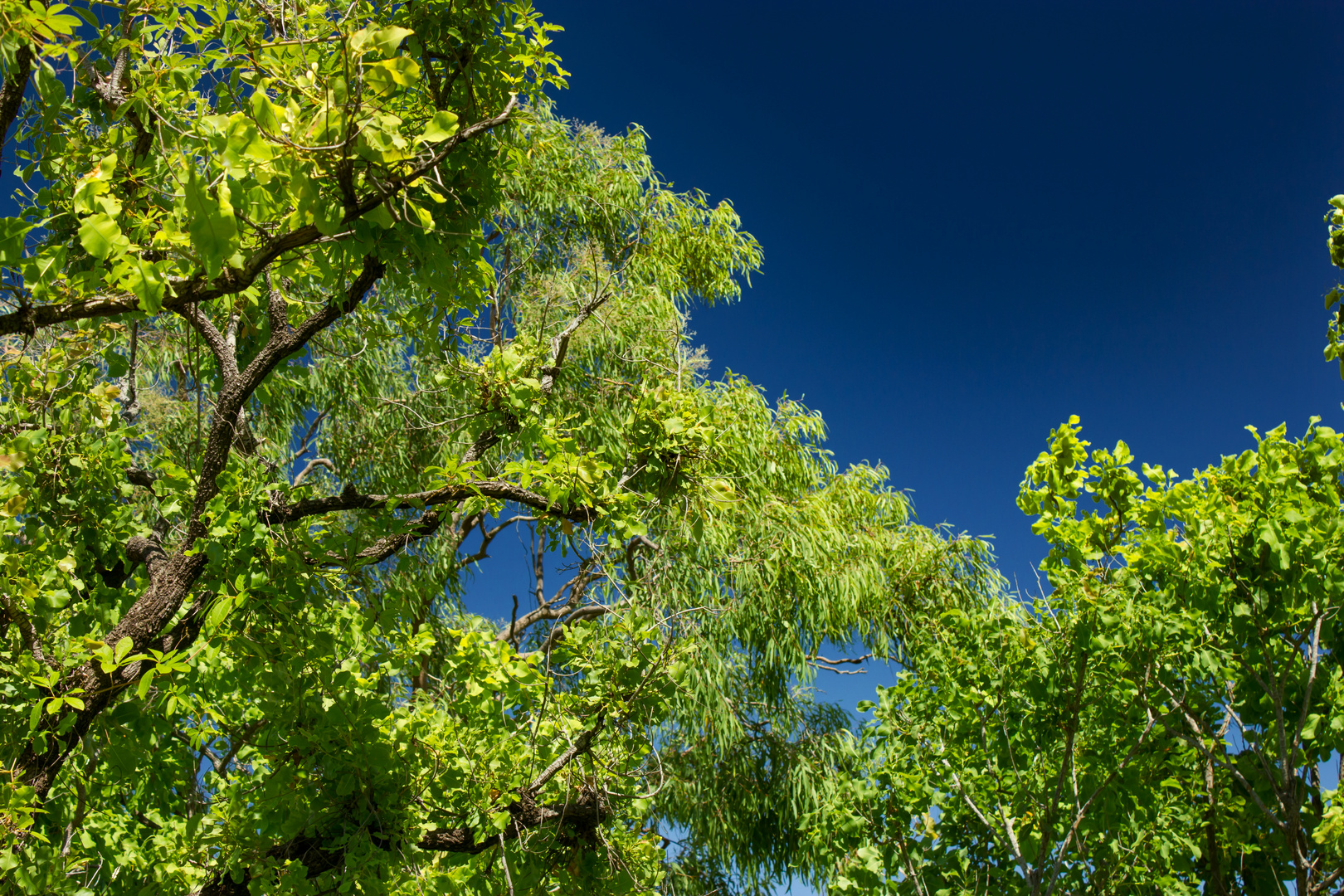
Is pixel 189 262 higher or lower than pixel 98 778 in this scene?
higher

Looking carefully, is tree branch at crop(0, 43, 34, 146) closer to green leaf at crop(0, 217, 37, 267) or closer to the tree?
the tree

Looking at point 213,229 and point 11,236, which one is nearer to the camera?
point 213,229

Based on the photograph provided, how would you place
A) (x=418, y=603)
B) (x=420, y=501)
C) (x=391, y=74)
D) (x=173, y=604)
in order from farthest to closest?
(x=418, y=603), (x=420, y=501), (x=173, y=604), (x=391, y=74)

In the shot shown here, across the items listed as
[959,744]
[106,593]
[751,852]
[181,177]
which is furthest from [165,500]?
[751,852]

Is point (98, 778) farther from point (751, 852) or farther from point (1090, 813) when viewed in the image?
point (751, 852)

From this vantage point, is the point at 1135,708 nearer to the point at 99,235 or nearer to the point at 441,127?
the point at 441,127

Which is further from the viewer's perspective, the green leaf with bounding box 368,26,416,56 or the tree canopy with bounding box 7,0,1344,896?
the tree canopy with bounding box 7,0,1344,896

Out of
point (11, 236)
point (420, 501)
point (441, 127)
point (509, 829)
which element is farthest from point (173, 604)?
point (441, 127)

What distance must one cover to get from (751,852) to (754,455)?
292 cm

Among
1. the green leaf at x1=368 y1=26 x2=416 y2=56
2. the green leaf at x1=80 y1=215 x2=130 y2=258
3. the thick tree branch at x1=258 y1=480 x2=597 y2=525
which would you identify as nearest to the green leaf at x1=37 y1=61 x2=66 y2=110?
the green leaf at x1=80 y1=215 x2=130 y2=258

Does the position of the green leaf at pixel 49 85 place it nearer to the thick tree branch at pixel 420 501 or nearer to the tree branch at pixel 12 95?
the tree branch at pixel 12 95

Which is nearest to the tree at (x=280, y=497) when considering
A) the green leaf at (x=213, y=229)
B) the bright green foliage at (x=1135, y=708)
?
the green leaf at (x=213, y=229)

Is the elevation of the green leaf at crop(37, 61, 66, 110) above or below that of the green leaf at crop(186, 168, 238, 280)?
above

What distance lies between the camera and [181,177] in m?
1.46
